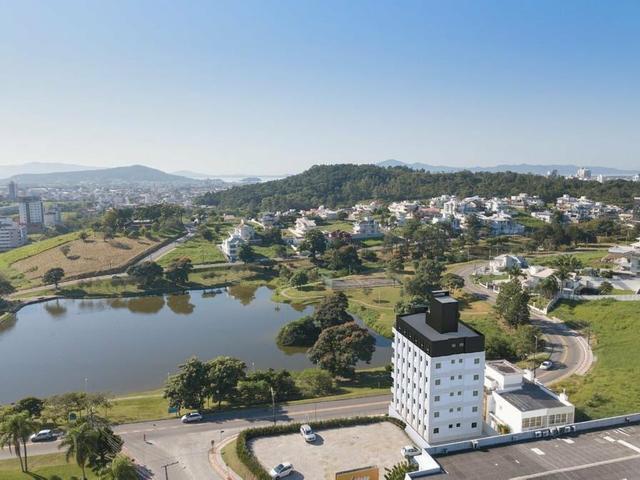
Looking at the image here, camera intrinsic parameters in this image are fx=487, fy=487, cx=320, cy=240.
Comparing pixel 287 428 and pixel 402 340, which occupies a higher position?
pixel 402 340

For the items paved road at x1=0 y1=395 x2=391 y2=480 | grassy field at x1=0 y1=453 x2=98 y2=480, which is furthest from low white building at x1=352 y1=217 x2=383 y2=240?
grassy field at x1=0 y1=453 x2=98 y2=480

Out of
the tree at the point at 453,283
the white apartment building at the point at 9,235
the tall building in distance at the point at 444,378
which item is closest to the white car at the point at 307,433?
the tall building in distance at the point at 444,378

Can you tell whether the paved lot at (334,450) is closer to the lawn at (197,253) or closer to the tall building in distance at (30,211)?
the lawn at (197,253)

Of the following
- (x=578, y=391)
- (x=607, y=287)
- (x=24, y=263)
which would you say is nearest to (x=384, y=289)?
(x=607, y=287)

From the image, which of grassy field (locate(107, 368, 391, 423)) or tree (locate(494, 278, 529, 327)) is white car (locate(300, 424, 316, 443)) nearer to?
grassy field (locate(107, 368, 391, 423))

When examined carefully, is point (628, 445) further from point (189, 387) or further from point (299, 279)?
point (299, 279)

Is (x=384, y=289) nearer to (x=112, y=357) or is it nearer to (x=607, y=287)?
(x=607, y=287)

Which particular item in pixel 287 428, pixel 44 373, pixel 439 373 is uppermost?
pixel 439 373

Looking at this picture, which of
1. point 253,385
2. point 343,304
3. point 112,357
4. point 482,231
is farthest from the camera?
point 482,231
